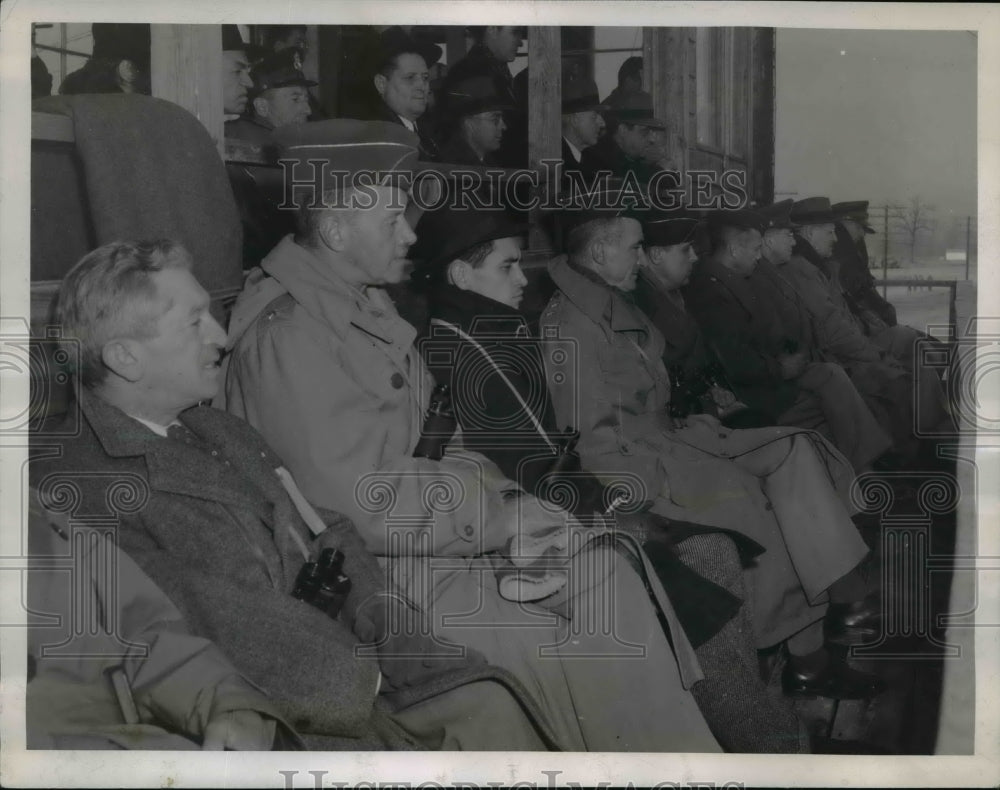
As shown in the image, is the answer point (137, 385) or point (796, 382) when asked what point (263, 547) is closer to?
point (137, 385)

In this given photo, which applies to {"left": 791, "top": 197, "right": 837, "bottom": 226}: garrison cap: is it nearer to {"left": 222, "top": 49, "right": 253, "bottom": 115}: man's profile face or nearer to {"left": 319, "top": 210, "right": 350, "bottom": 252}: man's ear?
{"left": 319, "top": 210, "right": 350, "bottom": 252}: man's ear

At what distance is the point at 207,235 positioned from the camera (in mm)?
3969

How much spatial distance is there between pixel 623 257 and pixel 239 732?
1936 millimetres

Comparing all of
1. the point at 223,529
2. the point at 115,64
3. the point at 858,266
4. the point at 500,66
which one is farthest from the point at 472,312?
the point at 115,64

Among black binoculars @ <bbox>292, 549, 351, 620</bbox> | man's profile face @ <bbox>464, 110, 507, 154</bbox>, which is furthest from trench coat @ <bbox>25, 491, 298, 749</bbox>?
man's profile face @ <bbox>464, 110, 507, 154</bbox>

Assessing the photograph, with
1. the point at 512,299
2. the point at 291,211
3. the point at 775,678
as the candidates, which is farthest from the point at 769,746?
the point at 291,211

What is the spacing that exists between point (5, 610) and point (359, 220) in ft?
5.60

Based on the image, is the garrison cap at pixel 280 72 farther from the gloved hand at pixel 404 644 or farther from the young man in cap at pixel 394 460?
the gloved hand at pixel 404 644

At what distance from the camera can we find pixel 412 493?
396 centimetres

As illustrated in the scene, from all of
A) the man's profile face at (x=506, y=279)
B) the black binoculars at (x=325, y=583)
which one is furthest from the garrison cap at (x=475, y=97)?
the black binoculars at (x=325, y=583)

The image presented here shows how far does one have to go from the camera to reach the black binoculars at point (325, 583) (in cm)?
382

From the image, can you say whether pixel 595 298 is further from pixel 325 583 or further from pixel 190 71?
pixel 190 71

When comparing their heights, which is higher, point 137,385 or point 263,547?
point 137,385

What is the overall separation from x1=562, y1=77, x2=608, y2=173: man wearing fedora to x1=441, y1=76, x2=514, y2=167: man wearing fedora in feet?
0.68
